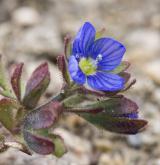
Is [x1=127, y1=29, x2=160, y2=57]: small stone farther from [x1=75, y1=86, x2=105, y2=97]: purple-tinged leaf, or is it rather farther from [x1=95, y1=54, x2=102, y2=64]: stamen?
[x1=75, y1=86, x2=105, y2=97]: purple-tinged leaf

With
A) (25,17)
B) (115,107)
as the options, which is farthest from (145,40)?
(115,107)

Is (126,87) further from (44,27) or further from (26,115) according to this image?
(44,27)

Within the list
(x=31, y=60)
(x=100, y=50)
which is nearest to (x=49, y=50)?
(x=31, y=60)

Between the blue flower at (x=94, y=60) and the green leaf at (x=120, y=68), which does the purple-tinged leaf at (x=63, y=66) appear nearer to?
the blue flower at (x=94, y=60)

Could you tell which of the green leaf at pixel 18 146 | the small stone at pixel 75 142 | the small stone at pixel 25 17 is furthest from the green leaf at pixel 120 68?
the small stone at pixel 25 17

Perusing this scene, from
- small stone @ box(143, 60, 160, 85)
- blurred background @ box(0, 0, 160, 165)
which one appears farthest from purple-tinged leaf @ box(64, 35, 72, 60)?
small stone @ box(143, 60, 160, 85)

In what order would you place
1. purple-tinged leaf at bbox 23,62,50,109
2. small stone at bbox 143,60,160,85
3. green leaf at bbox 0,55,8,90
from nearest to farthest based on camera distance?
purple-tinged leaf at bbox 23,62,50,109 → green leaf at bbox 0,55,8,90 → small stone at bbox 143,60,160,85

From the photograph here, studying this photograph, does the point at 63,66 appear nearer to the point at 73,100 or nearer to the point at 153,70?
the point at 73,100
